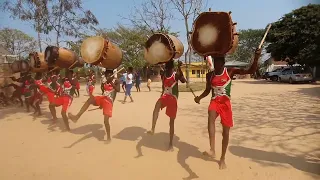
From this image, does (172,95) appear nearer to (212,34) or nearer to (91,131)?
Answer: (212,34)

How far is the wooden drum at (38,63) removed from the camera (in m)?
9.76

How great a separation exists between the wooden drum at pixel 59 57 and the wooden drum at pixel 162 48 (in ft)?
9.35

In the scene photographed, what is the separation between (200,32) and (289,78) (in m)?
23.7

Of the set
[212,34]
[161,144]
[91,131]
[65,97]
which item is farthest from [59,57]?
[212,34]

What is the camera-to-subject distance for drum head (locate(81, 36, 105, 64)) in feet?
21.1

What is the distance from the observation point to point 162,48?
5.89 meters

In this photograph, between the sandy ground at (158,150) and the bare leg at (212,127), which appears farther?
Answer: the bare leg at (212,127)

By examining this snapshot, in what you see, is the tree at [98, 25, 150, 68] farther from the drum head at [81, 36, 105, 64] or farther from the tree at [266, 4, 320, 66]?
the drum head at [81, 36, 105, 64]

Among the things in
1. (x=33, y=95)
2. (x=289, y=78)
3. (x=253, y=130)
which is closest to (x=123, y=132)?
(x=253, y=130)

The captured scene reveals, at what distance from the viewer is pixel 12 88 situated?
43.2 ft

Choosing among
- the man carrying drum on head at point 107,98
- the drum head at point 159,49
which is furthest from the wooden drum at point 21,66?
the drum head at point 159,49

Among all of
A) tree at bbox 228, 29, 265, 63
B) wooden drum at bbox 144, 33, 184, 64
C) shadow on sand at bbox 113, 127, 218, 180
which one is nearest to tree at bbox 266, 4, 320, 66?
shadow on sand at bbox 113, 127, 218, 180

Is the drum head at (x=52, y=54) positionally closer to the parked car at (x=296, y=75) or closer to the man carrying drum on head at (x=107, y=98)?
the man carrying drum on head at (x=107, y=98)

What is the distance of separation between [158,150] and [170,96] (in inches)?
42.0
